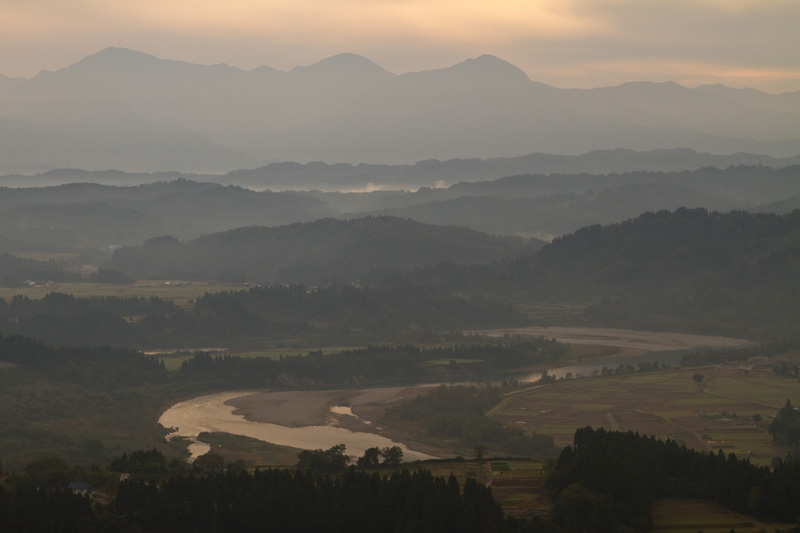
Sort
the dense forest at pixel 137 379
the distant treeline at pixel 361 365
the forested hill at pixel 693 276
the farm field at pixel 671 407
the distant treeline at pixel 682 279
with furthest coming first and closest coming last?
1. the distant treeline at pixel 682 279
2. the forested hill at pixel 693 276
3. the distant treeline at pixel 361 365
4. the dense forest at pixel 137 379
5. the farm field at pixel 671 407

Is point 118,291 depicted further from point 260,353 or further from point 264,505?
point 264,505

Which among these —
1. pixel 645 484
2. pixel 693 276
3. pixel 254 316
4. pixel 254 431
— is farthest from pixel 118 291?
pixel 645 484

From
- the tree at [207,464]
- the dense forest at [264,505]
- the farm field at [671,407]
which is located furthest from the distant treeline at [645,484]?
the tree at [207,464]

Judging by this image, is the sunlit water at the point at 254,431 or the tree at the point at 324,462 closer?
the tree at the point at 324,462

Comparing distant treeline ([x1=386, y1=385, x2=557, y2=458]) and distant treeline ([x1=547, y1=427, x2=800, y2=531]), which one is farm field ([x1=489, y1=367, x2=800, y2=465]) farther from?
distant treeline ([x1=547, y1=427, x2=800, y2=531])

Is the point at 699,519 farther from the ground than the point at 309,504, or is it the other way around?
the point at 309,504

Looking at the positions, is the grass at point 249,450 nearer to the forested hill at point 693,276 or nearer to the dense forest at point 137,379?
the dense forest at point 137,379

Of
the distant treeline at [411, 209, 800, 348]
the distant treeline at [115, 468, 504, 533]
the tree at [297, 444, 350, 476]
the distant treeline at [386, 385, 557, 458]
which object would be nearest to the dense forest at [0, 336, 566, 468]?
the distant treeline at [386, 385, 557, 458]
